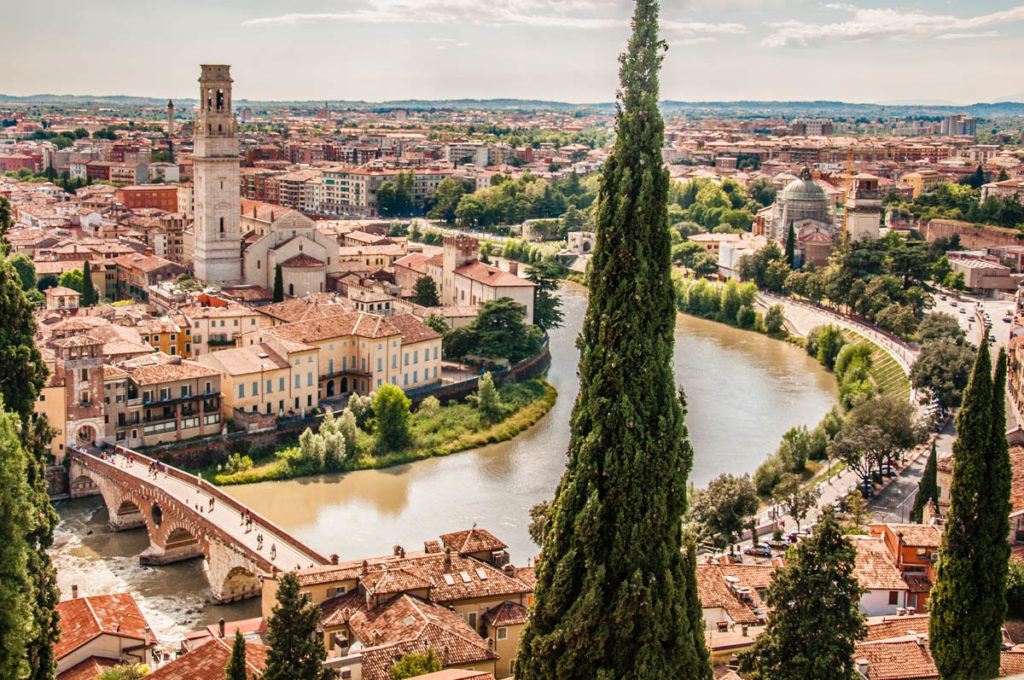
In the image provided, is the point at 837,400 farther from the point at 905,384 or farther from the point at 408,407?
the point at 408,407

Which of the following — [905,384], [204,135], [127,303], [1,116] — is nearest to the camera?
[905,384]

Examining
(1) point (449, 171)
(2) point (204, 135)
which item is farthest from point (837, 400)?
(1) point (449, 171)

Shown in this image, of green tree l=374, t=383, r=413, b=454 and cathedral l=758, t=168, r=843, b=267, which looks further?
cathedral l=758, t=168, r=843, b=267

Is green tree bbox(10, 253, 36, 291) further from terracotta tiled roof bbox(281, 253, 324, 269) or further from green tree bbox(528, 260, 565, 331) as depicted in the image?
green tree bbox(528, 260, 565, 331)

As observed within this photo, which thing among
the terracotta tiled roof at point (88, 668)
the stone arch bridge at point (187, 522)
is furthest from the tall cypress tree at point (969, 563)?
the terracotta tiled roof at point (88, 668)

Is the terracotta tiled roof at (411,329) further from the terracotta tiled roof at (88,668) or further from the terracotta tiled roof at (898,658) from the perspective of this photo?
the terracotta tiled roof at (898,658)

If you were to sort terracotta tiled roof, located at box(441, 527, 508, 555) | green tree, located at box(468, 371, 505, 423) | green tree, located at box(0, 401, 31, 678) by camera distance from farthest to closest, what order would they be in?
green tree, located at box(468, 371, 505, 423) → terracotta tiled roof, located at box(441, 527, 508, 555) → green tree, located at box(0, 401, 31, 678)

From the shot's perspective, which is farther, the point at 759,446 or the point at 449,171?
the point at 449,171

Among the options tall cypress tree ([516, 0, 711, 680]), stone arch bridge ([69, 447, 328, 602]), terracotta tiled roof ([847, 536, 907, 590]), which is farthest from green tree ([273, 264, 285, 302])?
tall cypress tree ([516, 0, 711, 680])
